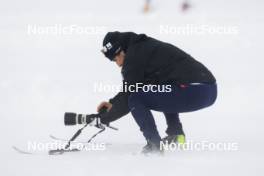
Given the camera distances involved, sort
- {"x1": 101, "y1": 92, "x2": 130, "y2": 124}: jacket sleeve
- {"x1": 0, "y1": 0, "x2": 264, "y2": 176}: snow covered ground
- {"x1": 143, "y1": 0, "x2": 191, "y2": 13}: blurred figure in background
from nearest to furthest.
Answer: {"x1": 0, "y1": 0, "x2": 264, "y2": 176}: snow covered ground, {"x1": 101, "y1": 92, "x2": 130, "y2": 124}: jacket sleeve, {"x1": 143, "y1": 0, "x2": 191, "y2": 13}: blurred figure in background

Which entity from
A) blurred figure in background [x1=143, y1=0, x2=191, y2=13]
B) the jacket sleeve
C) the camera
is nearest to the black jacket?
the jacket sleeve

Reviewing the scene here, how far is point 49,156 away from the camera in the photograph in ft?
15.9

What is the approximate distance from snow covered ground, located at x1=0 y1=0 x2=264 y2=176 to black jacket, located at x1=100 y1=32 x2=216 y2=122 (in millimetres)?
596

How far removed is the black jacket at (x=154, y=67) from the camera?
4.79 meters

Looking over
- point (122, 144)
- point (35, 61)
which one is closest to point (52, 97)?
point (35, 61)

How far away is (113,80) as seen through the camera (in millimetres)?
9500

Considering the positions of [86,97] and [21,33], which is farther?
[21,33]

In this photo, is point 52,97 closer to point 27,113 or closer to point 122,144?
point 27,113

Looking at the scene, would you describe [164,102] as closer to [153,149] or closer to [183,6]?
[153,149]

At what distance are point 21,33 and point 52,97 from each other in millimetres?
3588

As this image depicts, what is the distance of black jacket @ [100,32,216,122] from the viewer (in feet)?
15.7

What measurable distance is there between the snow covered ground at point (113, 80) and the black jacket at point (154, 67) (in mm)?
596

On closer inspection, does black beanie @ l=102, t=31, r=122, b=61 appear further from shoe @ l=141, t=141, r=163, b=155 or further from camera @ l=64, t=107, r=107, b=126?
shoe @ l=141, t=141, r=163, b=155

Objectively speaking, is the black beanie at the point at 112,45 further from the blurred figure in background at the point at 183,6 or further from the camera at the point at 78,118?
the blurred figure in background at the point at 183,6
